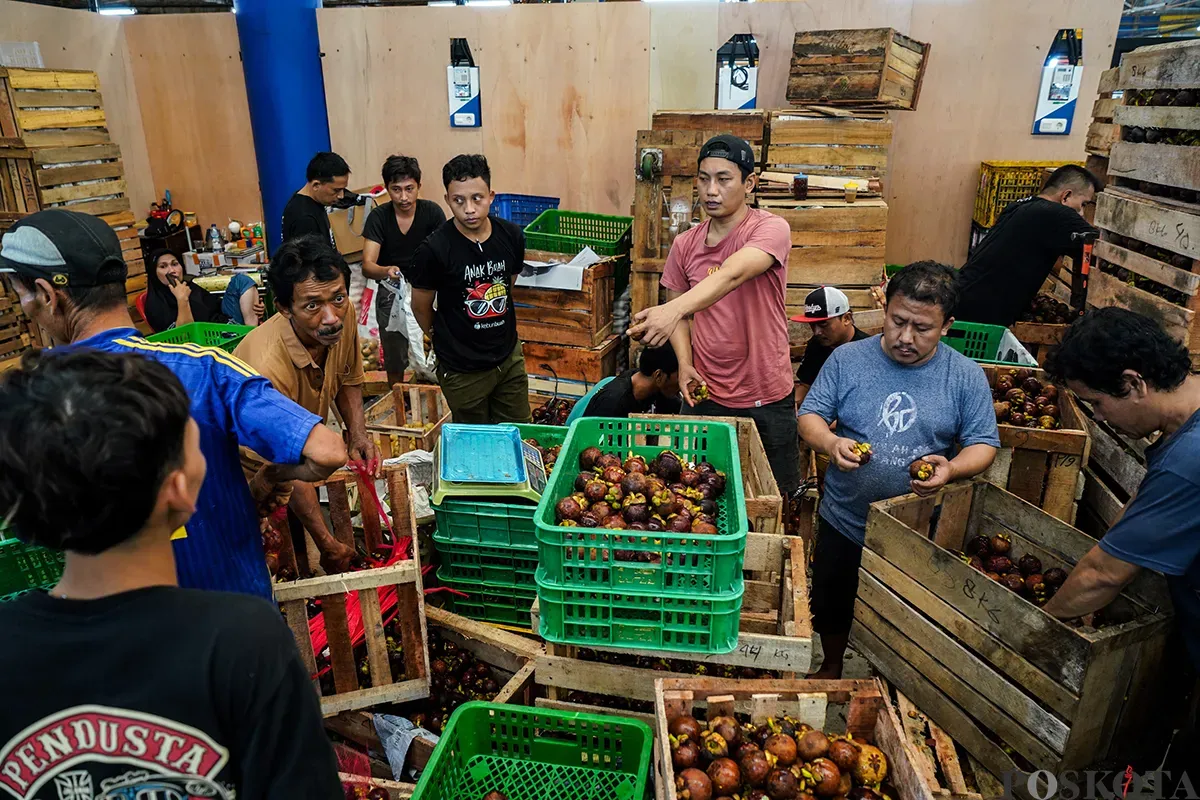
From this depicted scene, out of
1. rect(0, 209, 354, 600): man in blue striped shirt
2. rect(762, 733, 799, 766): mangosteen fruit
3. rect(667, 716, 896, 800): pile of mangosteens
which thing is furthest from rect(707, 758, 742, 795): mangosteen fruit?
rect(0, 209, 354, 600): man in blue striped shirt

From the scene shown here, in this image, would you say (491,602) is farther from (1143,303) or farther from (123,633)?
(1143,303)

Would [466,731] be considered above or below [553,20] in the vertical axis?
below

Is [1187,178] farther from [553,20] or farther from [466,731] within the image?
[553,20]

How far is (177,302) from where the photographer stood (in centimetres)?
554

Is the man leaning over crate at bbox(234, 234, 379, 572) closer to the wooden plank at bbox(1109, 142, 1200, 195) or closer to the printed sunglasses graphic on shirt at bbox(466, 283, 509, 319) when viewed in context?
the printed sunglasses graphic on shirt at bbox(466, 283, 509, 319)

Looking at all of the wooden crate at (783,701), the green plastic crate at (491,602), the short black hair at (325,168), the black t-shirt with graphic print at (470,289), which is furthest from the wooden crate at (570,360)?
the wooden crate at (783,701)

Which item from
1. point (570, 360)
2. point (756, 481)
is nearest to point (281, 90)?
point (570, 360)

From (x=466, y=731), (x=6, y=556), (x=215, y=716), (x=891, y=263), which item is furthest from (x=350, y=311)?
(x=891, y=263)

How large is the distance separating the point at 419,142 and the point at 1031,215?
22.8ft

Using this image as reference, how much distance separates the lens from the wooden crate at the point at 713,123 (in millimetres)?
5852

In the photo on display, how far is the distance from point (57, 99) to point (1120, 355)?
9286 mm

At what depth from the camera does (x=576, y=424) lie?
2.95 meters

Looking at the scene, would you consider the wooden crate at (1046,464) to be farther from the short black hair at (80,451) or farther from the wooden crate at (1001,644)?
the short black hair at (80,451)

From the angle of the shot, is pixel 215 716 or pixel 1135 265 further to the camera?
pixel 1135 265
